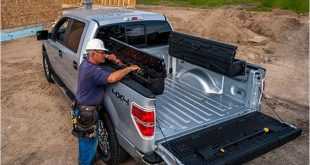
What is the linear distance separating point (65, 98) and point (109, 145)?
3168 millimetres

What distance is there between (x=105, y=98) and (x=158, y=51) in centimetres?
196

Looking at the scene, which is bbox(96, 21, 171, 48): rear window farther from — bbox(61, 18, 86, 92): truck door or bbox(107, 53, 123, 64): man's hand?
bbox(107, 53, 123, 64): man's hand

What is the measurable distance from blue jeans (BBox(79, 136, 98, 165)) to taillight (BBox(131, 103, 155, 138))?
3.19 feet

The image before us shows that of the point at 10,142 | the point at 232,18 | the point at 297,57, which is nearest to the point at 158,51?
the point at 10,142

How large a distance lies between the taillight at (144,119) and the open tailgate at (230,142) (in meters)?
0.24

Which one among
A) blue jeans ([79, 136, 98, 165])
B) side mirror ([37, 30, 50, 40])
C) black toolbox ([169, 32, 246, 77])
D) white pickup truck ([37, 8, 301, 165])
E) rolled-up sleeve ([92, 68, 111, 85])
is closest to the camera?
white pickup truck ([37, 8, 301, 165])

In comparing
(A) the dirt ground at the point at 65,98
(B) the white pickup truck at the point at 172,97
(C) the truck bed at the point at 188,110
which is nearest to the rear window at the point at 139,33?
(B) the white pickup truck at the point at 172,97

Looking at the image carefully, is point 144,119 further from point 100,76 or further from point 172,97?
point 172,97

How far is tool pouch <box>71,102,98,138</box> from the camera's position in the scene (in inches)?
161

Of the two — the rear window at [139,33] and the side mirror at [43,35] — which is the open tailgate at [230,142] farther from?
the side mirror at [43,35]

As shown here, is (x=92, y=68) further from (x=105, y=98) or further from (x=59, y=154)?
(x=59, y=154)

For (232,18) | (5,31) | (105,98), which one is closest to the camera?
(105,98)

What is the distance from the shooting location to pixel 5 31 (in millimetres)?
13477

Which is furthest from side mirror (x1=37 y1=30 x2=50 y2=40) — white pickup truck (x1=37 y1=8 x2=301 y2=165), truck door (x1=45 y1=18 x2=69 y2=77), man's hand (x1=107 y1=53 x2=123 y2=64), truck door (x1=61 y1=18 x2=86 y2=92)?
man's hand (x1=107 y1=53 x2=123 y2=64)
